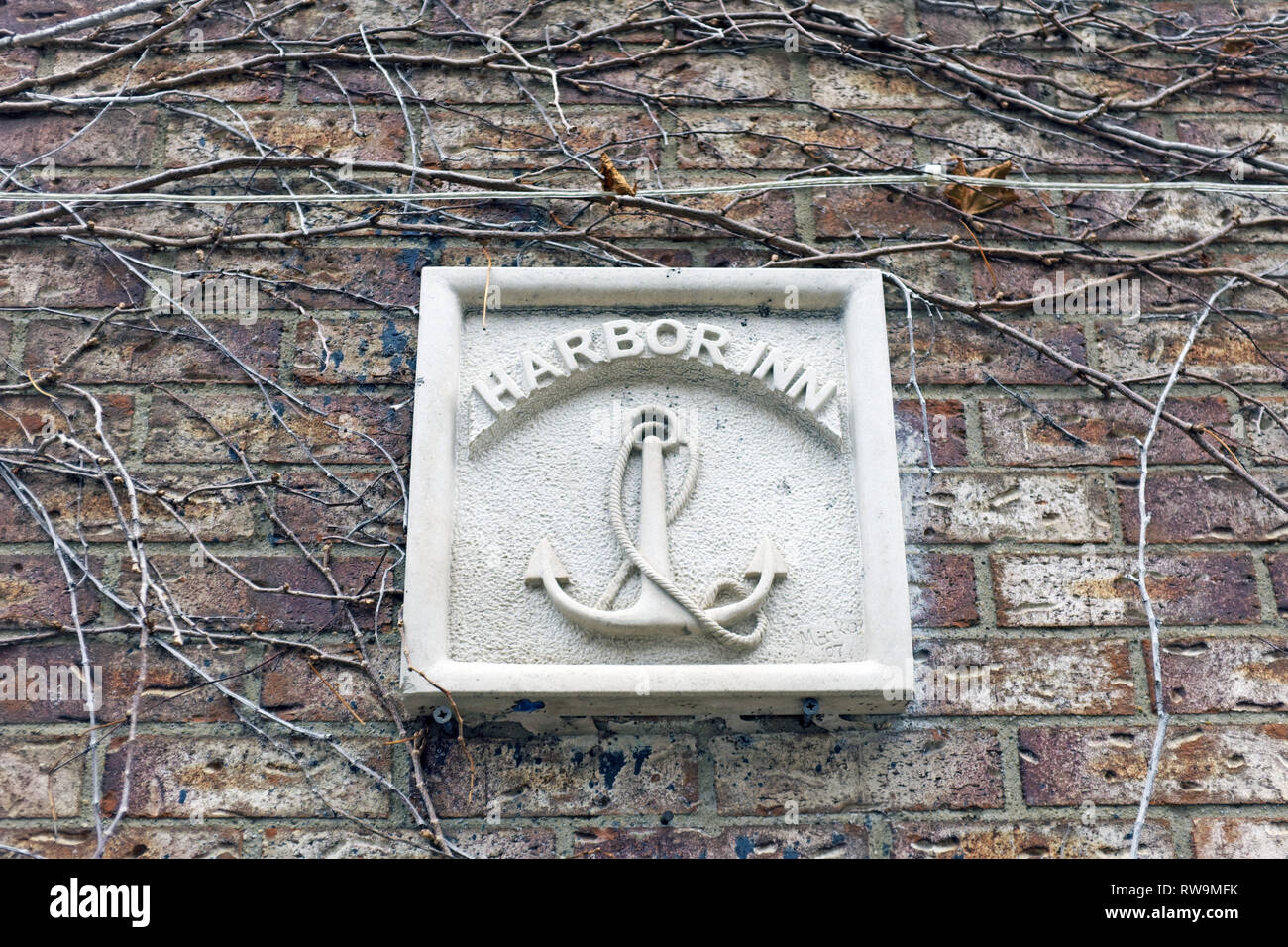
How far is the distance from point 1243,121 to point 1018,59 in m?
0.36

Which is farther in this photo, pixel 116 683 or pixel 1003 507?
pixel 1003 507

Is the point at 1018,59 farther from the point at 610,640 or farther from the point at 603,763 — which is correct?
the point at 603,763

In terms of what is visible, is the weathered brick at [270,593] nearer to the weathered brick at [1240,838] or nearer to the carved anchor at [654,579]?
the carved anchor at [654,579]

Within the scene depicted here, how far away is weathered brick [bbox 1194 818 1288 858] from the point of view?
4.46 feet

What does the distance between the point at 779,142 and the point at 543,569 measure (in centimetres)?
78

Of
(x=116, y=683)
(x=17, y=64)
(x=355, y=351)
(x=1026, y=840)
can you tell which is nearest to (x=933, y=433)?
(x=1026, y=840)

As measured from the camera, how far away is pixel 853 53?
5.91 ft

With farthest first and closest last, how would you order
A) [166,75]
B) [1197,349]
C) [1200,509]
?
[166,75] → [1197,349] → [1200,509]

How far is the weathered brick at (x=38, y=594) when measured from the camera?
1426 millimetres

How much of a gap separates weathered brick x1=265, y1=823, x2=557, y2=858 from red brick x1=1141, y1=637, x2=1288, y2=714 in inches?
30.4

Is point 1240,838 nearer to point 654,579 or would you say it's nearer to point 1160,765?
point 1160,765

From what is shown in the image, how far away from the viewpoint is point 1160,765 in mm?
1395

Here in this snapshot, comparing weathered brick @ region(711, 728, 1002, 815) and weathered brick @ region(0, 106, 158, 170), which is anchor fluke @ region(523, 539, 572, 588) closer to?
weathered brick @ region(711, 728, 1002, 815)

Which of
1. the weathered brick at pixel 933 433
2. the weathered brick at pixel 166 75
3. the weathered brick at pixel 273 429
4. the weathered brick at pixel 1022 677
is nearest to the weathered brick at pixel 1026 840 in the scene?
the weathered brick at pixel 1022 677
